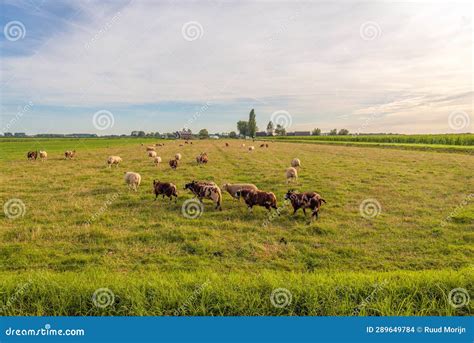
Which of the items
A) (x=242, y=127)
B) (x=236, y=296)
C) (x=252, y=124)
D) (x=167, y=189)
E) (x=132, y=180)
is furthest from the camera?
(x=242, y=127)

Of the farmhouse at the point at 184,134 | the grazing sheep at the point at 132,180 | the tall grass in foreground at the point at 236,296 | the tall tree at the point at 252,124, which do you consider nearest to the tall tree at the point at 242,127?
the tall tree at the point at 252,124

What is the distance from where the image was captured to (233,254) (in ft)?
23.5

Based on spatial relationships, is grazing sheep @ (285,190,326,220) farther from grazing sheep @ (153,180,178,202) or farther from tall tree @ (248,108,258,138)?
tall tree @ (248,108,258,138)

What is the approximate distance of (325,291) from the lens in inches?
179

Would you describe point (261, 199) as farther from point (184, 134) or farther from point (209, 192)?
point (184, 134)

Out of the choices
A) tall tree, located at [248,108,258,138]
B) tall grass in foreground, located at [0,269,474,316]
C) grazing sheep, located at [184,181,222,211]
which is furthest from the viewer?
tall tree, located at [248,108,258,138]

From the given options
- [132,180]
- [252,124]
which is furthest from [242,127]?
[132,180]

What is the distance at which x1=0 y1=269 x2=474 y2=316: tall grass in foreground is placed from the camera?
13.8ft

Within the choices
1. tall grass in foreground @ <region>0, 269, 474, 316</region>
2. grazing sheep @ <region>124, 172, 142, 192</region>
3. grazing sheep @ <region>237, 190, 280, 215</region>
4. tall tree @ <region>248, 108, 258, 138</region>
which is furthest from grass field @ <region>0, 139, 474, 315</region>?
tall tree @ <region>248, 108, 258, 138</region>

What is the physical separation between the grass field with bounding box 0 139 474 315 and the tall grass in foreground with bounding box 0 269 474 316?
20 mm

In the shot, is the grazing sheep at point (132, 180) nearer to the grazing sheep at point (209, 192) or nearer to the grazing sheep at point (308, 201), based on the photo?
the grazing sheep at point (209, 192)

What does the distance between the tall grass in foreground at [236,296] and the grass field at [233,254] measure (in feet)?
0.06

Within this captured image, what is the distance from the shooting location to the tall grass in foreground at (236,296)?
420cm

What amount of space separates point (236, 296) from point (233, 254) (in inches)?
110
